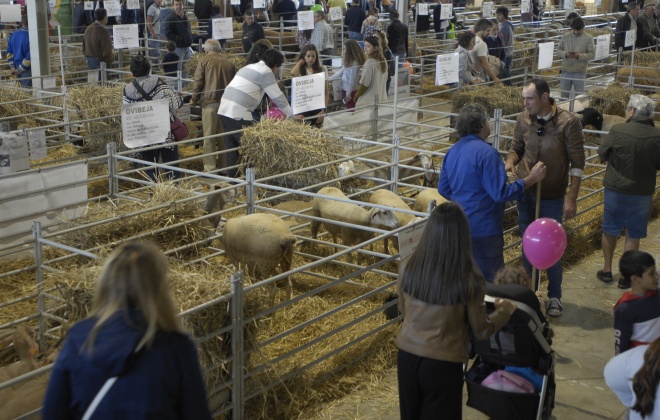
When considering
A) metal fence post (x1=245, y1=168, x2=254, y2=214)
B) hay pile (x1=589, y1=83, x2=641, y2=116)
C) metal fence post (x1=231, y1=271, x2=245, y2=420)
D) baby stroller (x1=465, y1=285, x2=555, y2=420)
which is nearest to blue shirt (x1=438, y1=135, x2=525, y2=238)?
baby stroller (x1=465, y1=285, x2=555, y2=420)

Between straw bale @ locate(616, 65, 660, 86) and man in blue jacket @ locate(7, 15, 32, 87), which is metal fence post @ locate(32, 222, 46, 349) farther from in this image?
straw bale @ locate(616, 65, 660, 86)

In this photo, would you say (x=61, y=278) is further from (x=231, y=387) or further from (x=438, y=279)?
(x=438, y=279)

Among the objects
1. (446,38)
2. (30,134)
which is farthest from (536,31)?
(30,134)

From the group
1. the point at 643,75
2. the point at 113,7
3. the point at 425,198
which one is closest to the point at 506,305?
the point at 425,198

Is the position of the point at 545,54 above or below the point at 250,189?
above

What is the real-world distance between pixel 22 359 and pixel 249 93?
17.9 feet

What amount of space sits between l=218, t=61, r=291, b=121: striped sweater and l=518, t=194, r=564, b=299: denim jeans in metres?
3.42

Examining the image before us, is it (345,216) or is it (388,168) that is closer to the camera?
(345,216)

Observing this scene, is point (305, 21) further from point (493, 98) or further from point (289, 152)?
point (289, 152)

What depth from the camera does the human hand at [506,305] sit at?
14.5 feet

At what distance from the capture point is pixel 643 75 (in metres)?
15.1

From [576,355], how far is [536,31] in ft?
53.2

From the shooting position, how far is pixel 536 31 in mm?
21234

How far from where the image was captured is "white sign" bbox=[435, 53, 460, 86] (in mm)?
10594
